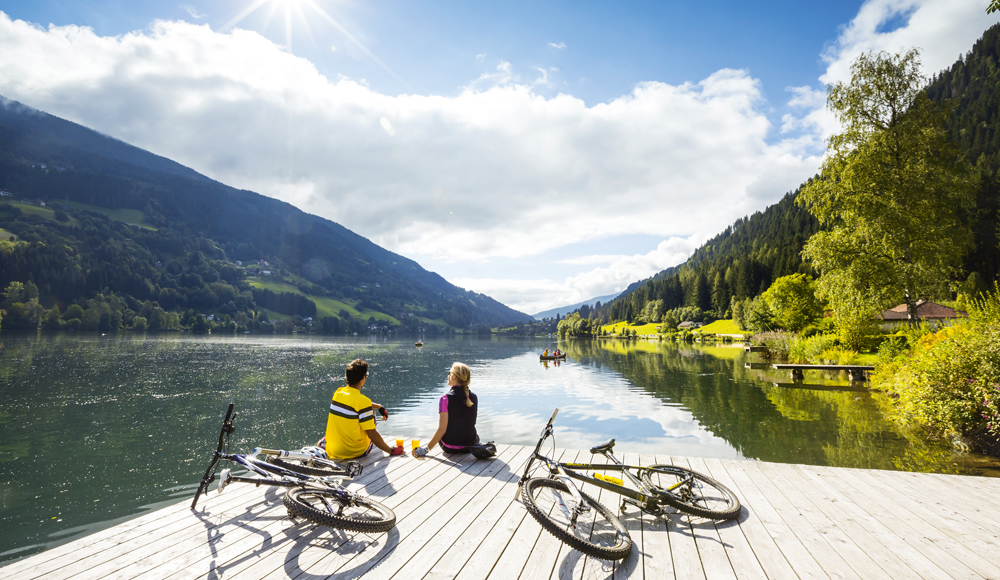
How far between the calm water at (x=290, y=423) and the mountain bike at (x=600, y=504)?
989cm

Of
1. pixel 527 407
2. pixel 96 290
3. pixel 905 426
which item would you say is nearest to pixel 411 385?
pixel 527 407

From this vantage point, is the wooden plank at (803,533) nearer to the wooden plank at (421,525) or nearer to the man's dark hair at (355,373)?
the wooden plank at (421,525)

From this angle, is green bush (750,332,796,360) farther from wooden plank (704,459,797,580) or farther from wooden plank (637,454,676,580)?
wooden plank (637,454,676,580)

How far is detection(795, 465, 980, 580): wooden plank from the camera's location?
14.9ft

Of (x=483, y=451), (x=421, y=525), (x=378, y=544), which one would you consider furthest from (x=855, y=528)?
(x=378, y=544)

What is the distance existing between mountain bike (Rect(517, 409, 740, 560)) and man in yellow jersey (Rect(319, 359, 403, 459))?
147 inches

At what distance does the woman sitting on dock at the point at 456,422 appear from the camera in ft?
28.6

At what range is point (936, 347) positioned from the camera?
13523 mm

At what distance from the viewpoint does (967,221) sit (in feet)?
234

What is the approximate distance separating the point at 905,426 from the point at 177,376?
48.3 m

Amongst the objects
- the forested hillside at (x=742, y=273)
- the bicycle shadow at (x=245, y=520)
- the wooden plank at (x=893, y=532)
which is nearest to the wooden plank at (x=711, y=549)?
the wooden plank at (x=893, y=532)

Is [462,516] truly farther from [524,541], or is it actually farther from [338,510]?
[338,510]

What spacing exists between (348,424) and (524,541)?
4.56 metres

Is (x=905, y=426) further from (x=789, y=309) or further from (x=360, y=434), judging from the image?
(x=789, y=309)
